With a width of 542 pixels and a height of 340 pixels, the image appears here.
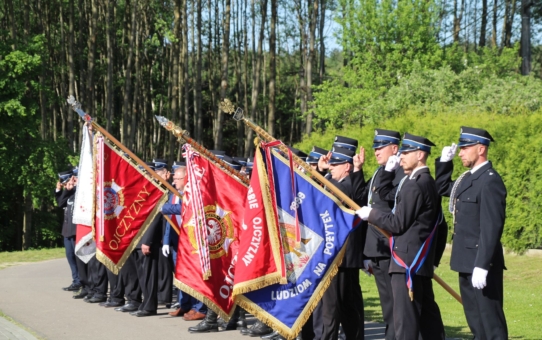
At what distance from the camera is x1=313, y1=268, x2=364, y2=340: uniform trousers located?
7.82 meters

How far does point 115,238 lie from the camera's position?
11555mm

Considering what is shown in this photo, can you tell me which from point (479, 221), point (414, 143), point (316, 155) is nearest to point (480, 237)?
point (479, 221)

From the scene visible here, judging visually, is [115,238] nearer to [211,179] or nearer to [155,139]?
[211,179]

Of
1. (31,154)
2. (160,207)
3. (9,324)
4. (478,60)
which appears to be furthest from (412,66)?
(9,324)

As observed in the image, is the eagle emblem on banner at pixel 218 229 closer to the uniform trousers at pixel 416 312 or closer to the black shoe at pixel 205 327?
the black shoe at pixel 205 327

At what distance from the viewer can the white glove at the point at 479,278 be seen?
6.47m

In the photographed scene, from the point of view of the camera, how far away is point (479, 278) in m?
6.47

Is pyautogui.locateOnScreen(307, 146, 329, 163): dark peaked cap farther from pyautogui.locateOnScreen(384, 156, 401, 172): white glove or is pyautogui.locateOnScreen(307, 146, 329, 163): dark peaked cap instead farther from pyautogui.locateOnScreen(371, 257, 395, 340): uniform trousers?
pyautogui.locateOnScreen(384, 156, 401, 172): white glove

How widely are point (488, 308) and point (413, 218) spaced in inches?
36.1

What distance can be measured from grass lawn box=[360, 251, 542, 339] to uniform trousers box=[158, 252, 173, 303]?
9.28 ft

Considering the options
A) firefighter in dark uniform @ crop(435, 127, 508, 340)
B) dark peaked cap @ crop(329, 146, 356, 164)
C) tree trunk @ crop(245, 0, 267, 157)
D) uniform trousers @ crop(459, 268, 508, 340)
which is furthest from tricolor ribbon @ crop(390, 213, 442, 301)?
tree trunk @ crop(245, 0, 267, 157)

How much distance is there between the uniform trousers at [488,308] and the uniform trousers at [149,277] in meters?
5.59

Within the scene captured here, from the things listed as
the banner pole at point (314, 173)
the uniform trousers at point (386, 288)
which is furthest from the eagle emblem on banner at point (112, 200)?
the uniform trousers at point (386, 288)

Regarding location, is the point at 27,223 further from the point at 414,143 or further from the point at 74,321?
the point at 414,143
